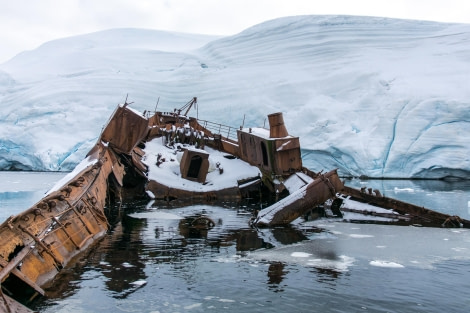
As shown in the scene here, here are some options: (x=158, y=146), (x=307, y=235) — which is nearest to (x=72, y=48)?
(x=158, y=146)

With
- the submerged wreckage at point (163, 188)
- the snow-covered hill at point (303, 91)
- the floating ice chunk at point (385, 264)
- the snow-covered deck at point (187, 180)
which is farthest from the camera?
the snow-covered hill at point (303, 91)

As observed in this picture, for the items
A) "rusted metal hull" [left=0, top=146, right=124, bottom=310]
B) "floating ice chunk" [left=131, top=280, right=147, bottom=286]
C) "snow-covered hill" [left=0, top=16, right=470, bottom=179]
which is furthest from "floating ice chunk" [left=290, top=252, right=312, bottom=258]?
"snow-covered hill" [left=0, top=16, right=470, bottom=179]

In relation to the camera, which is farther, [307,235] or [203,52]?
[203,52]

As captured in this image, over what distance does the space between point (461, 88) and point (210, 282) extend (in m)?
26.1

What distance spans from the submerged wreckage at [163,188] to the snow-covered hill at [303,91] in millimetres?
10576

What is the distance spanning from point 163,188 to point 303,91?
60.9 feet

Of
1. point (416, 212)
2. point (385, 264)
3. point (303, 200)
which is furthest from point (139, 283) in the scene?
point (416, 212)

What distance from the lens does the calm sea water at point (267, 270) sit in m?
6.15

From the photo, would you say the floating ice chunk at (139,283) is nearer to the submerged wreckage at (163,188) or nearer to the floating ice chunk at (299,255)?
the submerged wreckage at (163,188)

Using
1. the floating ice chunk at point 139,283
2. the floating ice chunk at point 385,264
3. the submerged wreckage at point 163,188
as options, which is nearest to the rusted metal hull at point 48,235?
the submerged wreckage at point 163,188

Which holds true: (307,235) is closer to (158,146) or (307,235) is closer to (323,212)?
(323,212)

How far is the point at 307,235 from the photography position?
10.8m

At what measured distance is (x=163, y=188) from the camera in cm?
1761

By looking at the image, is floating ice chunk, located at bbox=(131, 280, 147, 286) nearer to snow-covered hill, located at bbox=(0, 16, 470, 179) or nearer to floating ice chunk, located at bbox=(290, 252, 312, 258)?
floating ice chunk, located at bbox=(290, 252, 312, 258)
